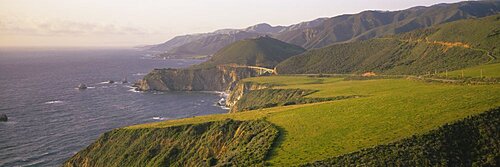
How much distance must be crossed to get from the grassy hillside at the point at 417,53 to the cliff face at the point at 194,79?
19623mm

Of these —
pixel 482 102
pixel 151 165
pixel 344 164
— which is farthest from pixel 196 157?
pixel 482 102

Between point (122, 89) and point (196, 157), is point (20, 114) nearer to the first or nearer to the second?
point (122, 89)

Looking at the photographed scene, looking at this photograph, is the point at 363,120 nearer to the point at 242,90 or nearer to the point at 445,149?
the point at 445,149

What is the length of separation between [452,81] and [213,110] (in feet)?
201

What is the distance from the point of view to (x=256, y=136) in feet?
163

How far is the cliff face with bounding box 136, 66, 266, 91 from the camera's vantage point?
166m

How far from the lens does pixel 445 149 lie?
35781mm

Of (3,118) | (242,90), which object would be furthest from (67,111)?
(242,90)

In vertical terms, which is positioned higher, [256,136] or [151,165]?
[256,136]

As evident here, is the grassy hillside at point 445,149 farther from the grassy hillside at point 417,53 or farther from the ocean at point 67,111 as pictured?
the grassy hillside at point 417,53

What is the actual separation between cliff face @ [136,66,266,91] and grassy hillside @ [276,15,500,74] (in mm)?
19623

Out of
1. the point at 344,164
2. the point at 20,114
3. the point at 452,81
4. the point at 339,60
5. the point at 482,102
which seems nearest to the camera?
the point at 344,164

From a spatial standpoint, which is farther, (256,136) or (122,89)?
(122,89)

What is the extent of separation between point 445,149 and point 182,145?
31.0 m
